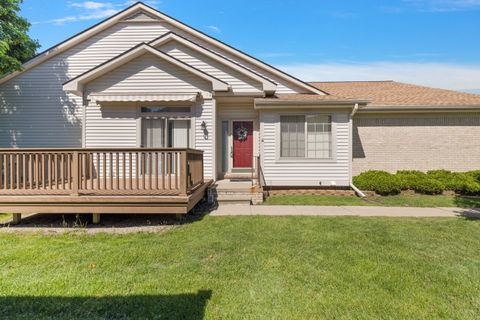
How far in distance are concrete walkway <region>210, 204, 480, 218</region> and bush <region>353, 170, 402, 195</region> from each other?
1.98 meters

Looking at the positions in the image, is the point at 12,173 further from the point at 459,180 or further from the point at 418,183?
the point at 459,180

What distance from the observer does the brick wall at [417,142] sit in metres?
11.5

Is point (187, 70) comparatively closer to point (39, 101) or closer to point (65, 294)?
point (39, 101)

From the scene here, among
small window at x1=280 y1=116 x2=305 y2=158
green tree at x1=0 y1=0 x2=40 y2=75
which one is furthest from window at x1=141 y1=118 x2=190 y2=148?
green tree at x1=0 y1=0 x2=40 y2=75

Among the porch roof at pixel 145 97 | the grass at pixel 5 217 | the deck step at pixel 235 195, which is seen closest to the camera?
the grass at pixel 5 217

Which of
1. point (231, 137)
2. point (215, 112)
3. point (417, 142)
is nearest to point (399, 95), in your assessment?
point (417, 142)

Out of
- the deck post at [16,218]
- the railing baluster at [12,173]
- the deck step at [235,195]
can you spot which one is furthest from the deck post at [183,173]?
the deck post at [16,218]

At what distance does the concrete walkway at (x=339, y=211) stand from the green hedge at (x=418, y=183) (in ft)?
6.71

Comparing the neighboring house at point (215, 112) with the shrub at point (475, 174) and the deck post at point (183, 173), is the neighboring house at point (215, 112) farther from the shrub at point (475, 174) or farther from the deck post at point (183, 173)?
the deck post at point (183, 173)

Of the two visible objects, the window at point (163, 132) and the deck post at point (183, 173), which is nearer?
the deck post at point (183, 173)

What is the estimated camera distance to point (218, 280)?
3.55m

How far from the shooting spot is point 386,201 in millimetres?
9219

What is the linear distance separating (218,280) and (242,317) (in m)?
0.84

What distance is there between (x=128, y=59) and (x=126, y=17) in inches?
130
